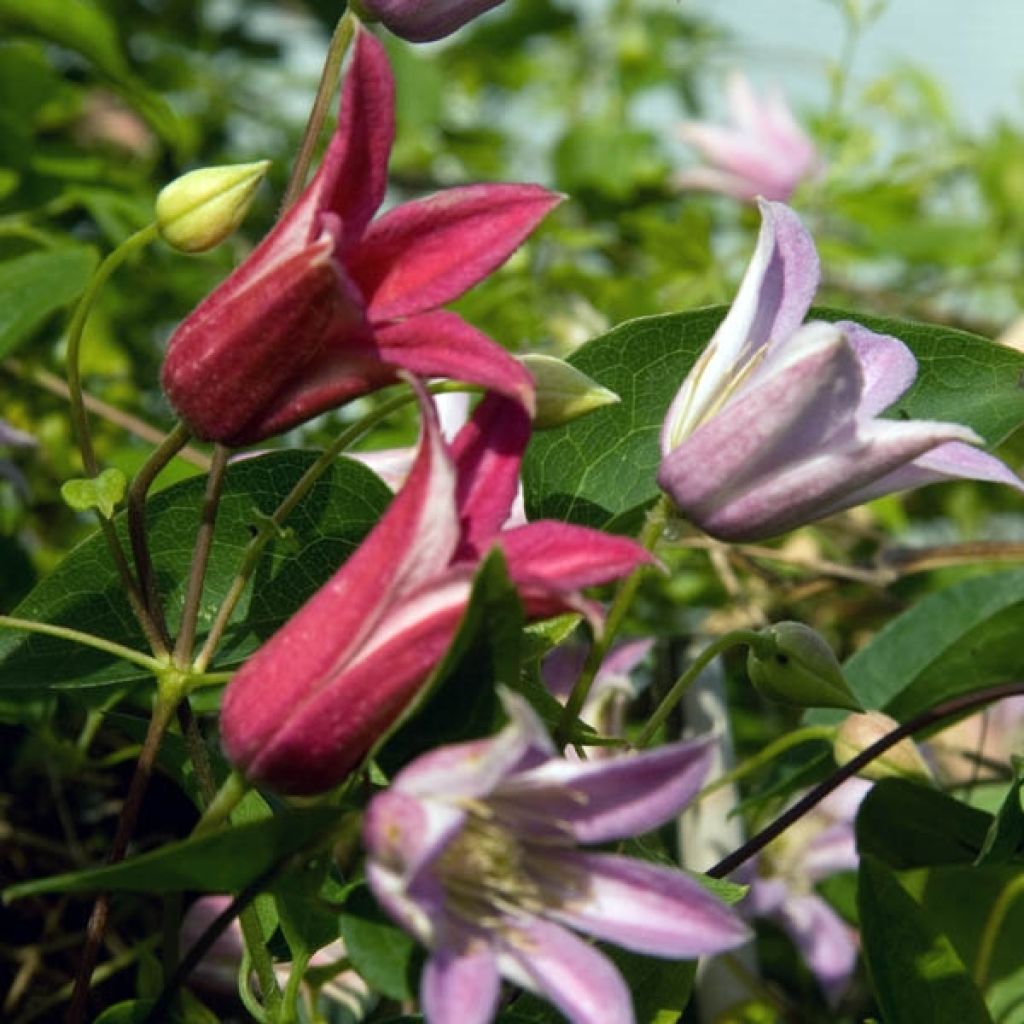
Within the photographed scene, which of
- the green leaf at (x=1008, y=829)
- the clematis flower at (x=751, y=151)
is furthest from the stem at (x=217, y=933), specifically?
the clematis flower at (x=751, y=151)

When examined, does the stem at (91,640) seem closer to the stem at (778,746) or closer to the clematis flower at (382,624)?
the clematis flower at (382,624)

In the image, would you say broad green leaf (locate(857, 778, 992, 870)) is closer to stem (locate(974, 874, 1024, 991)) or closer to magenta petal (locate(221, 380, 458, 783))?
stem (locate(974, 874, 1024, 991))

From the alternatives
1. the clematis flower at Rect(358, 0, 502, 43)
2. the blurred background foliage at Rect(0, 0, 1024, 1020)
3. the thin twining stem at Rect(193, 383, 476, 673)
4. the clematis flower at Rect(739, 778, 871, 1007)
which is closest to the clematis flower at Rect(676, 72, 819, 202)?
the blurred background foliage at Rect(0, 0, 1024, 1020)

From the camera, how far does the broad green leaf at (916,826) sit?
594 mm

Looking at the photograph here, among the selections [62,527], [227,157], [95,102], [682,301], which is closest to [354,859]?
[62,527]

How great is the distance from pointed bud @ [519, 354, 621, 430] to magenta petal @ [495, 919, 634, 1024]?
139 millimetres

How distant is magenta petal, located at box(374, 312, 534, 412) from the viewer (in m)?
0.40

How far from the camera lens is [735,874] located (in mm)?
790

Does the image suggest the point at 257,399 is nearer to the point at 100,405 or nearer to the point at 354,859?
the point at 354,859

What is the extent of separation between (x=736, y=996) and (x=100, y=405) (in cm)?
44

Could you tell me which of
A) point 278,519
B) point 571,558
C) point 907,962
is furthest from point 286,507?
point 907,962

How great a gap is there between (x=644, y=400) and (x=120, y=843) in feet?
0.73

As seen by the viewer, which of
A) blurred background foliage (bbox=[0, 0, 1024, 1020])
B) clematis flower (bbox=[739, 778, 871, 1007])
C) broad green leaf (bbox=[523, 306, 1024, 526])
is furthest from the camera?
blurred background foliage (bbox=[0, 0, 1024, 1020])

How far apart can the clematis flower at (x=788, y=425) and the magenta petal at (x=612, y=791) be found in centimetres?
10
